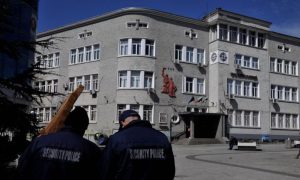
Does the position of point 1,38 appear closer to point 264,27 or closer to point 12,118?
point 12,118

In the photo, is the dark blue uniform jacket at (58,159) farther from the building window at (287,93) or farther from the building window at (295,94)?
the building window at (295,94)

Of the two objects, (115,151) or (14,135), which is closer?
(115,151)

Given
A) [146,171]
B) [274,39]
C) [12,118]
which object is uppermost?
[274,39]

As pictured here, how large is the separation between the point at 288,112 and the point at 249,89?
24.6 feet

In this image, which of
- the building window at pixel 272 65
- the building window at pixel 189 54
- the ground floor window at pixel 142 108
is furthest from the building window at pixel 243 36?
the ground floor window at pixel 142 108

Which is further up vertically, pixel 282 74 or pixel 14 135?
pixel 282 74

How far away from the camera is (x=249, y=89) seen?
50.1 m

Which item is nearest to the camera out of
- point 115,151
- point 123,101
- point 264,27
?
point 115,151

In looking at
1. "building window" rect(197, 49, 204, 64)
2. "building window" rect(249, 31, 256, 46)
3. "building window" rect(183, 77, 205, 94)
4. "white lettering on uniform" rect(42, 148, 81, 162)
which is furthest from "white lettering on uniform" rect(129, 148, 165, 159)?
"building window" rect(249, 31, 256, 46)

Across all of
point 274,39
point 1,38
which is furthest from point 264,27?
point 1,38

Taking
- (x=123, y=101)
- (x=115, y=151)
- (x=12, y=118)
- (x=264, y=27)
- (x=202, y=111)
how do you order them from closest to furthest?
(x=115, y=151), (x=12, y=118), (x=123, y=101), (x=202, y=111), (x=264, y=27)

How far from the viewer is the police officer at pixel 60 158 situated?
368cm

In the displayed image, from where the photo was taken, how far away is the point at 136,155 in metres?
3.75

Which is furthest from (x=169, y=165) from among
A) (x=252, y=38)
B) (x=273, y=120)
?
(x=273, y=120)
